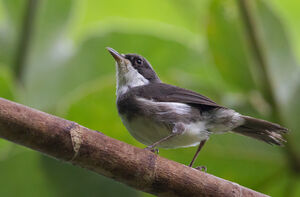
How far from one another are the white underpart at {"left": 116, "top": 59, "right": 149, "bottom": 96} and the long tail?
1.89 ft

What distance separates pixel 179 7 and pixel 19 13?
96 cm

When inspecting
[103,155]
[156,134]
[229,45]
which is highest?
[229,45]

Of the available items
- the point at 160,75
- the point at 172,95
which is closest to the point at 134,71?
the point at 160,75

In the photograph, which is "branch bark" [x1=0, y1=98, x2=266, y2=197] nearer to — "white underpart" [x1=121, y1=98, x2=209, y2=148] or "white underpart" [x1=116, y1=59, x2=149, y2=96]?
"white underpart" [x1=121, y1=98, x2=209, y2=148]

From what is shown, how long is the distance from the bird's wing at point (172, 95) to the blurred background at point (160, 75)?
6 centimetres

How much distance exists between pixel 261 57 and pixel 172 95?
1.48ft

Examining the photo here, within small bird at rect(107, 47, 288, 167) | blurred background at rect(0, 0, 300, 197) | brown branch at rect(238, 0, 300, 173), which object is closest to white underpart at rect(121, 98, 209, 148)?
Answer: small bird at rect(107, 47, 288, 167)

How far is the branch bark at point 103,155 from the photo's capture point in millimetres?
1532

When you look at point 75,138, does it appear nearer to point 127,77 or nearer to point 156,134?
point 156,134

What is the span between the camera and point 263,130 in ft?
8.16

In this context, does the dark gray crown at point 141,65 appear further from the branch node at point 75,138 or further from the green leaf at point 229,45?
the branch node at point 75,138

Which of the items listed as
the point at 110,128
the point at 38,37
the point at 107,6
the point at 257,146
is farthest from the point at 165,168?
the point at 107,6

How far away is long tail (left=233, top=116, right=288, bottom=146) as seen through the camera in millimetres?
2417

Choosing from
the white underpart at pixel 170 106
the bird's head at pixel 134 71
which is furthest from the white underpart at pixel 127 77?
the white underpart at pixel 170 106
